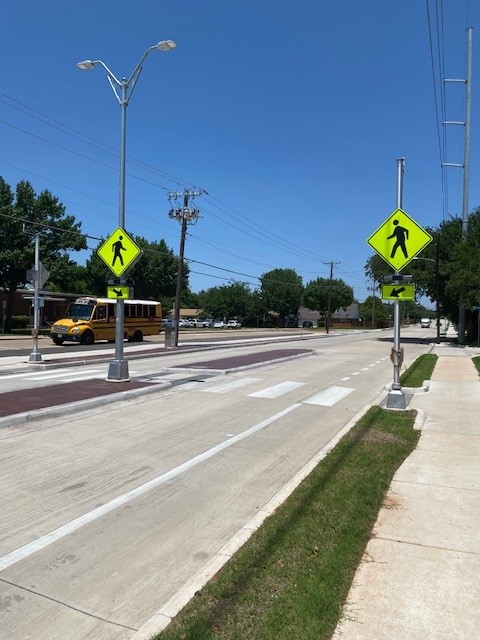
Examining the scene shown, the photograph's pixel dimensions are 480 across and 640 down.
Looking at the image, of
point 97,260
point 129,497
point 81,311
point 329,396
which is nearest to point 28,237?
point 81,311

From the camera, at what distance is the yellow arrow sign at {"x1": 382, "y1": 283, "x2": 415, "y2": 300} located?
34.2 ft

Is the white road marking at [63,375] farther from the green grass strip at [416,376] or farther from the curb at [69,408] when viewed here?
the green grass strip at [416,376]

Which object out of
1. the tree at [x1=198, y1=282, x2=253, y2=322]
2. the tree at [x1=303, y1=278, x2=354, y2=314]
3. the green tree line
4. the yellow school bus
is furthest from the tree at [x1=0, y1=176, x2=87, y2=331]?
the tree at [x1=303, y1=278, x2=354, y2=314]

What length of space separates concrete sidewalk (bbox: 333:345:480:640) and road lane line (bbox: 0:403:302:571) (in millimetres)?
2372

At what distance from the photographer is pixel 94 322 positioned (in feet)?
102

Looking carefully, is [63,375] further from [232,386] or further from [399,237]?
[399,237]

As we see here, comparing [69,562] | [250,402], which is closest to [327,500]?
[69,562]

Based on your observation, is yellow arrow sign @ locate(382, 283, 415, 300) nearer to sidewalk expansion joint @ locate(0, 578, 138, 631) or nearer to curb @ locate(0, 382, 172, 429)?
curb @ locate(0, 382, 172, 429)

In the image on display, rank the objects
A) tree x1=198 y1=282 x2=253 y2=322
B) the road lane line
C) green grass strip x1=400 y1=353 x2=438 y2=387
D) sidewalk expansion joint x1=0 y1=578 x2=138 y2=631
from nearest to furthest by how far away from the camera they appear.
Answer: sidewalk expansion joint x1=0 y1=578 x2=138 y2=631, the road lane line, green grass strip x1=400 y1=353 x2=438 y2=387, tree x1=198 y1=282 x2=253 y2=322

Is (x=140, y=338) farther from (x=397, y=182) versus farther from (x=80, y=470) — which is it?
(x=80, y=470)

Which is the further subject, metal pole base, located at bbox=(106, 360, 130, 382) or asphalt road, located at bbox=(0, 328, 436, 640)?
metal pole base, located at bbox=(106, 360, 130, 382)

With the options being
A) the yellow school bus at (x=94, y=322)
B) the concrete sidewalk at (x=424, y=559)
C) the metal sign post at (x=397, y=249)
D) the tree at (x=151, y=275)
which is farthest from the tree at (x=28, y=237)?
the concrete sidewalk at (x=424, y=559)

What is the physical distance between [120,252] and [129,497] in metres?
9.34

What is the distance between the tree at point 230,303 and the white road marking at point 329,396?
10778cm
